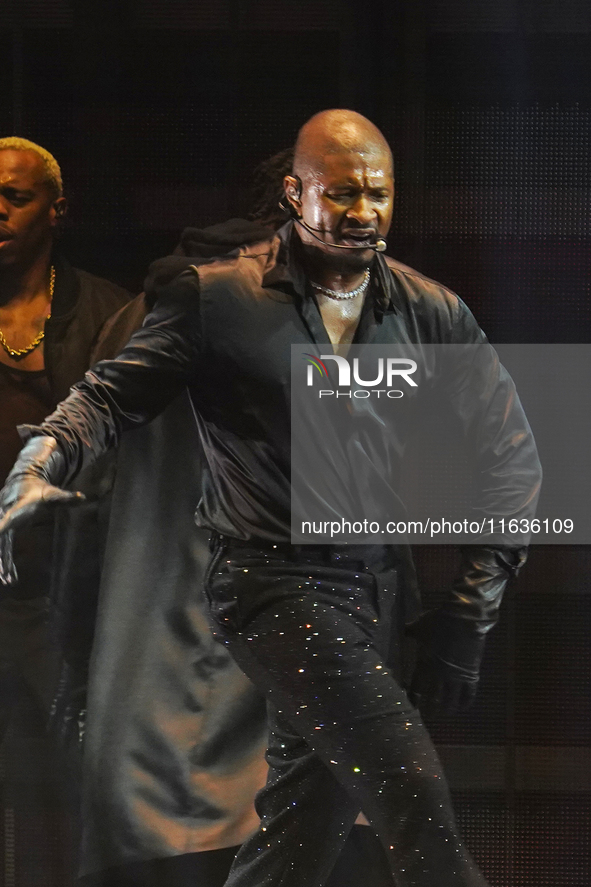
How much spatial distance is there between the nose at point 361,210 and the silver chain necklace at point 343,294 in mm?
117

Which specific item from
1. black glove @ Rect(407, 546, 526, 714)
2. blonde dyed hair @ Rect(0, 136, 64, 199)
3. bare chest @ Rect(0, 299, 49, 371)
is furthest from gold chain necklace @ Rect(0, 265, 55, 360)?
black glove @ Rect(407, 546, 526, 714)

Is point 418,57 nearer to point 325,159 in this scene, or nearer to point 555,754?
point 325,159

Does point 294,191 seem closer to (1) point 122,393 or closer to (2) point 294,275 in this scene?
(2) point 294,275

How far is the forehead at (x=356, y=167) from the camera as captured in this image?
207 centimetres

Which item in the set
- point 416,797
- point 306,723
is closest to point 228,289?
point 306,723

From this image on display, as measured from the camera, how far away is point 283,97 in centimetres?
224

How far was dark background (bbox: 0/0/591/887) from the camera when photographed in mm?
2234

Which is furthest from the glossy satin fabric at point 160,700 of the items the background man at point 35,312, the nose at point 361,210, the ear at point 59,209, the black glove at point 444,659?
the nose at point 361,210

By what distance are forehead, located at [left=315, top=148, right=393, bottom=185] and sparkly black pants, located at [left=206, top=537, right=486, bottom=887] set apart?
26.5 inches

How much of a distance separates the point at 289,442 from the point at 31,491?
512mm

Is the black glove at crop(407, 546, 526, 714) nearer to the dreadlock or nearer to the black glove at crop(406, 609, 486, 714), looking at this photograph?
the black glove at crop(406, 609, 486, 714)

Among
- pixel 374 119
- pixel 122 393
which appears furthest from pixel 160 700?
pixel 374 119

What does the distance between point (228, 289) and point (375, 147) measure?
14.7 inches

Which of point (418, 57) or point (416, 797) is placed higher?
point (418, 57)
